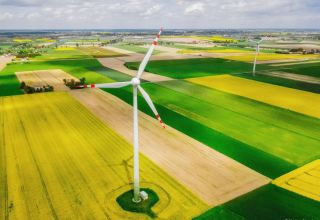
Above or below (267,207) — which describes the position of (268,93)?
above

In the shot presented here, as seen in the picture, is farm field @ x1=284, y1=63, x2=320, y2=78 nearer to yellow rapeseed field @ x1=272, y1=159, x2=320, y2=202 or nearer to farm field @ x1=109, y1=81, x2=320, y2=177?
farm field @ x1=109, y1=81, x2=320, y2=177

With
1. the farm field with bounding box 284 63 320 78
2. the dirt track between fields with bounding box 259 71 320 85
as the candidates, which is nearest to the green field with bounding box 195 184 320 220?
the dirt track between fields with bounding box 259 71 320 85

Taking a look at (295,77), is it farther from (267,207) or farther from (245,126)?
(267,207)

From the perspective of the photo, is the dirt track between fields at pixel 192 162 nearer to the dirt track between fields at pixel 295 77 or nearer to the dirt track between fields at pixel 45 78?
the dirt track between fields at pixel 45 78

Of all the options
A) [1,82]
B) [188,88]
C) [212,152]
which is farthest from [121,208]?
[1,82]

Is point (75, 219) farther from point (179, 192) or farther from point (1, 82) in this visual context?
point (1, 82)

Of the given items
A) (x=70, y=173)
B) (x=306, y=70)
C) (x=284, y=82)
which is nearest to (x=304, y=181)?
(x=70, y=173)
